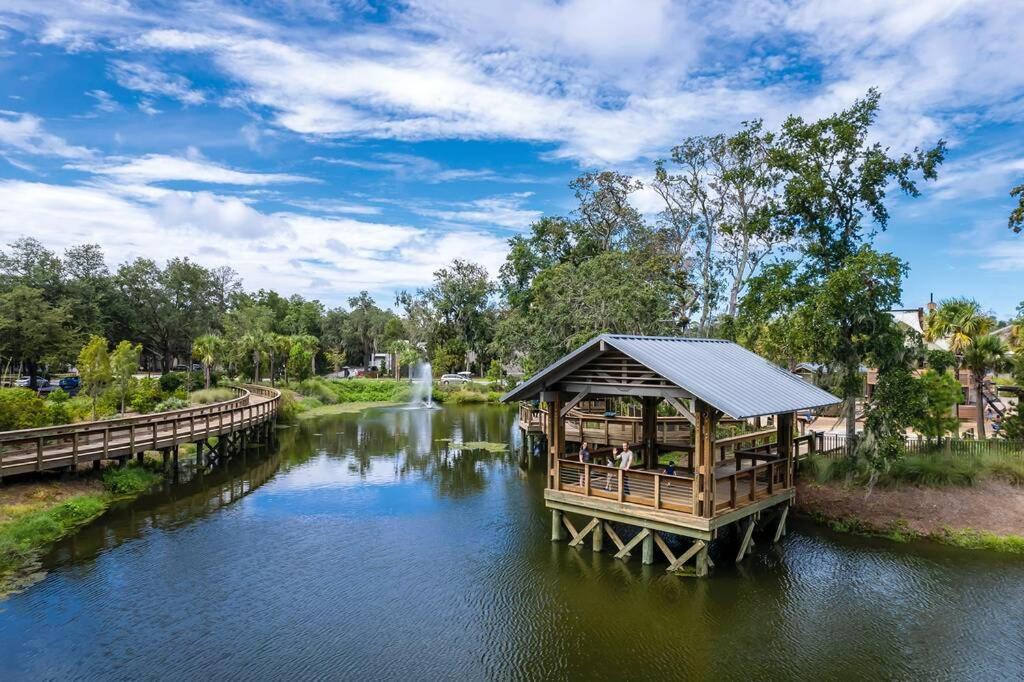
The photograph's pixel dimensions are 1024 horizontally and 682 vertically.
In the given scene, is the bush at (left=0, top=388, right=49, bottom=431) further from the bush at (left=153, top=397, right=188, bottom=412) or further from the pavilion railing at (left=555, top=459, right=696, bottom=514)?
the pavilion railing at (left=555, top=459, right=696, bottom=514)

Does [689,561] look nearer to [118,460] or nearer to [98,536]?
[98,536]

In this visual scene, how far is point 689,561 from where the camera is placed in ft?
49.8

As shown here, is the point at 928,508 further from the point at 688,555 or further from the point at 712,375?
the point at 688,555

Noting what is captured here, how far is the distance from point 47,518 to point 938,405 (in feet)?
89.2

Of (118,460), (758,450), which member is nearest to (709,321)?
(758,450)

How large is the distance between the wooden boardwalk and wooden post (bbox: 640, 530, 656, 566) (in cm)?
1717

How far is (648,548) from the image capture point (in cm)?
1460

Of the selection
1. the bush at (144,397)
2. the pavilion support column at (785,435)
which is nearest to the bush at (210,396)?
the bush at (144,397)

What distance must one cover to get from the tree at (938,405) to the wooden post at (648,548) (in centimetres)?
1134

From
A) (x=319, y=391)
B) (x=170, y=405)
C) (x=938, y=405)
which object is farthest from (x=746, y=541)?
(x=319, y=391)

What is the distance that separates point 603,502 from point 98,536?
533 inches

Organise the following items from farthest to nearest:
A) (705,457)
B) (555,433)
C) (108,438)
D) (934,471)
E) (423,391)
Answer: (423,391)
(108,438)
(934,471)
(555,433)
(705,457)

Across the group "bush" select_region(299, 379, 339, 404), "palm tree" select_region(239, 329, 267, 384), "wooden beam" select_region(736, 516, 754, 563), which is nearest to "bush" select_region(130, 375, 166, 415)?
"bush" select_region(299, 379, 339, 404)

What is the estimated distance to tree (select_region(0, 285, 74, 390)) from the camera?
45000 millimetres
